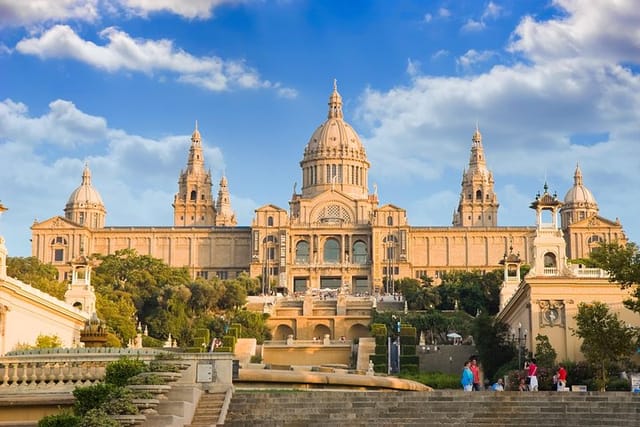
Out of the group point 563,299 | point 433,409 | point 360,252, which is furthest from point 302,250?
point 433,409

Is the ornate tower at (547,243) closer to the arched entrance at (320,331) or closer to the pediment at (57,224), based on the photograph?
the arched entrance at (320,331)

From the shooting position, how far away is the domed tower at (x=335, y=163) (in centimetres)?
19025

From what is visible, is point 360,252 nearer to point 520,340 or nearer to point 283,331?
point 283,331

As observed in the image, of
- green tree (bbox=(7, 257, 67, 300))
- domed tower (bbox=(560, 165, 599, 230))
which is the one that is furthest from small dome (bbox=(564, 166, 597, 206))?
green tree (bbox=(7, 257, 67, 300))

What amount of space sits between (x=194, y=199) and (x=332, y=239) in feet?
→ 93.0

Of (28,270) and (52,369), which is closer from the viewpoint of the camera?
(52,369)

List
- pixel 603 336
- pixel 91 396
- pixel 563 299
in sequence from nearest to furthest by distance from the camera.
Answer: pixel 91 396 → pixel 603 336 → pixel 563 299

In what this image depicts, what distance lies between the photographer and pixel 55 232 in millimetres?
173875

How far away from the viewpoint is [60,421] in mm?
28922

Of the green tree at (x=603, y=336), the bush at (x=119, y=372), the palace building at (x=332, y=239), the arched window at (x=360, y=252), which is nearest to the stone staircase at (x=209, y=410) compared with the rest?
the bush at (x=119, y=372)

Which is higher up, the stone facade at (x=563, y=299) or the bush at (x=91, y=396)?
the stone facade at (x=563, y=299)

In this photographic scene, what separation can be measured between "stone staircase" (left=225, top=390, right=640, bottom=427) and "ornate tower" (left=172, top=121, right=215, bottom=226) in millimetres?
156643

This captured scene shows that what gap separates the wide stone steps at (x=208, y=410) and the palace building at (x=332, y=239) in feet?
417

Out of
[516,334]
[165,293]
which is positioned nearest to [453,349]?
[516,334]
